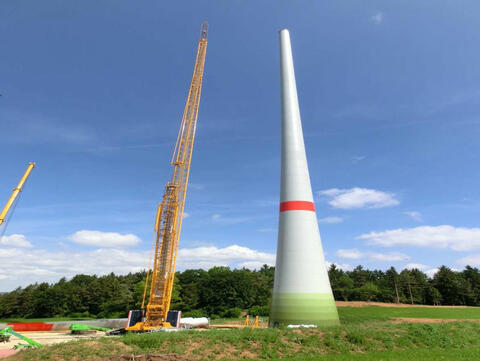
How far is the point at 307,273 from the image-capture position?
76.6ft

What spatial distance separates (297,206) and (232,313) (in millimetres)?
58150

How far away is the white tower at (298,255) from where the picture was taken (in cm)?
2272

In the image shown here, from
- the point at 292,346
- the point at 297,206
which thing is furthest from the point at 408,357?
the point at 297,206

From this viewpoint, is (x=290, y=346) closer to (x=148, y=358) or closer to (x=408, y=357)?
(x=408, y=357)

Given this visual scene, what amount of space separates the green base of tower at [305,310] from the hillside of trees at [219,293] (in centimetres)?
5548

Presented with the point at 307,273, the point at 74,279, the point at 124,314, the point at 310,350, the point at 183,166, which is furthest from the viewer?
the point at 74,279

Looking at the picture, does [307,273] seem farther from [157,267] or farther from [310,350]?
[157,267]

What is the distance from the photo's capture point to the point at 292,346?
16.9m

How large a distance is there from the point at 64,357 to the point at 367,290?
90970 mm

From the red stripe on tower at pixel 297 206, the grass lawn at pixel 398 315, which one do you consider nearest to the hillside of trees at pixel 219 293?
the grass lawn at pixel 398 315

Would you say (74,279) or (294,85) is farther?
(74,279)

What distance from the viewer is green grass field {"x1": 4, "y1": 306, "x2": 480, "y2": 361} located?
15.3 metres

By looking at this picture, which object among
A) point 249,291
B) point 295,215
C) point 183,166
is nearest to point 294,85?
point 295,215

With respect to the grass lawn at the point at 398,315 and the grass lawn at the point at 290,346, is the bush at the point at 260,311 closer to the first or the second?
the grass lawn at the point at 398,315
